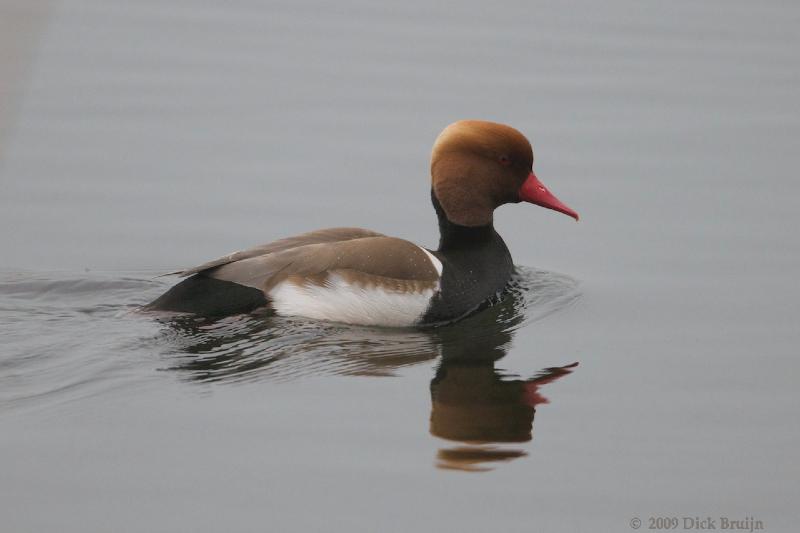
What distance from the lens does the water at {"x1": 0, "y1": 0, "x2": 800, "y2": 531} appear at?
16.2ft

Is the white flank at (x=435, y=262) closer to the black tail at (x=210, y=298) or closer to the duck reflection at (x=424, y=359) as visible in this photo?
the duck reflection at (x=424, y=359)

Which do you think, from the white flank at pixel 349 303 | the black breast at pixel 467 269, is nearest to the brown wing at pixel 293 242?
the white flank at pixel 349 303

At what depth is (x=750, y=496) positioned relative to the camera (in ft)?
16.5

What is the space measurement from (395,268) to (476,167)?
37.8 inches

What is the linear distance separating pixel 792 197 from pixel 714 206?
1.91 feet

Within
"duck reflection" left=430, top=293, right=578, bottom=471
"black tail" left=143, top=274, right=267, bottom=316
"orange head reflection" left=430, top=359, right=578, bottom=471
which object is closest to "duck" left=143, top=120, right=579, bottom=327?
"black tail" left=143, top=274, right=267, bottom=316

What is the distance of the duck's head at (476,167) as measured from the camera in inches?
295

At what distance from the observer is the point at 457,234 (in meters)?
7.60

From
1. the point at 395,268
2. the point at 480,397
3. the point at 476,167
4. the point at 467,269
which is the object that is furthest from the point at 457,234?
the point at 480,397

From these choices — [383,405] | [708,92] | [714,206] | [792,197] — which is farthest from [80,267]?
[708,92]

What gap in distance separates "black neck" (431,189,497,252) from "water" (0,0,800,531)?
0.44 metres

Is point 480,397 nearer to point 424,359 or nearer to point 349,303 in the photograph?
point 424,359

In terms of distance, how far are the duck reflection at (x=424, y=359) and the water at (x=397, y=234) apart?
2 cm

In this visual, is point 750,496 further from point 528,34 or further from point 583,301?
point 528,34
